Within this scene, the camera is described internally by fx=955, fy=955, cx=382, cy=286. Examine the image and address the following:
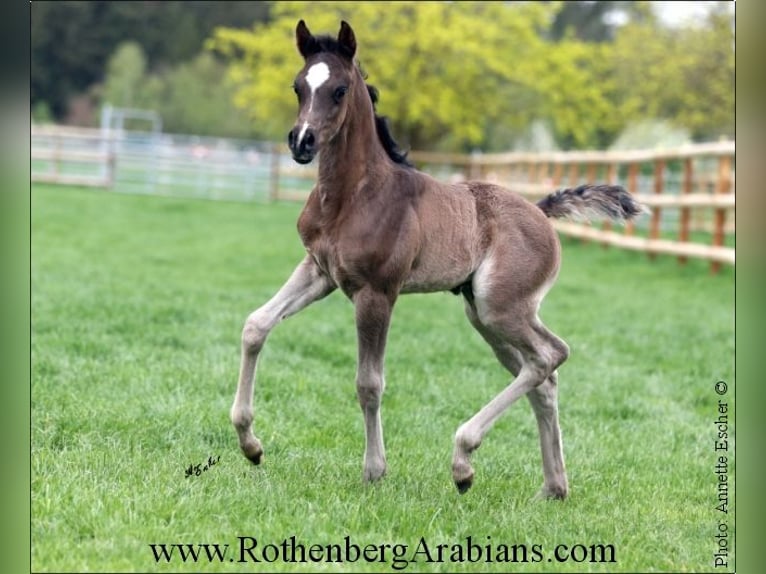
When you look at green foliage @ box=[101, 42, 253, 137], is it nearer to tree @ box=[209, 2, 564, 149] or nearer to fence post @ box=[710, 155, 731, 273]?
tree @ box=[209, 2, 564, 149]

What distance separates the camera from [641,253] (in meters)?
16.6

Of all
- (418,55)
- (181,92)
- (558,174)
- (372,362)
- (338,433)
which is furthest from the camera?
(181,92)

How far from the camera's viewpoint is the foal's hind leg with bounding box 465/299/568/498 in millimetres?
4348

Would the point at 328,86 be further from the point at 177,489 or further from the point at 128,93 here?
the point at 128,93

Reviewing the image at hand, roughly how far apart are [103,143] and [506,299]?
24.8 meters

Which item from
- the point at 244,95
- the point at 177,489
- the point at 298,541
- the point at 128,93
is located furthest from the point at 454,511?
the point at 128,93

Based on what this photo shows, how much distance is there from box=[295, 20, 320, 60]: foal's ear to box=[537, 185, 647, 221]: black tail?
1406 millimetres

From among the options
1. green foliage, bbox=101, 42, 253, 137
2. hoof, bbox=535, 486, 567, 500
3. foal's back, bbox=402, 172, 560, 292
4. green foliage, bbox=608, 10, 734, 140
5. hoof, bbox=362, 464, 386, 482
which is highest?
green foliage, bbox=608, 10, 734, 140

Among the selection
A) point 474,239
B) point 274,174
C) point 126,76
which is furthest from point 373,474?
point 274,174

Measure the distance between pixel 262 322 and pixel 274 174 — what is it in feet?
75.0

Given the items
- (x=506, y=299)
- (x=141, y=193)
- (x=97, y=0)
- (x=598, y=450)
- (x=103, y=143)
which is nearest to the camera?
(x=506, y=299)

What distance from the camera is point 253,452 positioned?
4.28 meters

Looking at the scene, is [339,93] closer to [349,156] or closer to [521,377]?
[349,156]

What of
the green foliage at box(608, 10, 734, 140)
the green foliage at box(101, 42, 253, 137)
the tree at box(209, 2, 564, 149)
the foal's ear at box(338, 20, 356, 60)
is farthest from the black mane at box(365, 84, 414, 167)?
the green foliage at box(608, 10, 734, 140)
